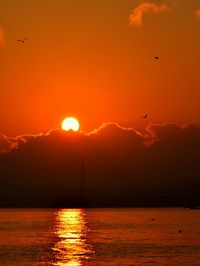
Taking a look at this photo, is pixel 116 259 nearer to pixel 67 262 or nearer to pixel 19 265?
pixel 67 262

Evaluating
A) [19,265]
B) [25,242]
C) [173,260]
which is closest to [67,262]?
[19,265]

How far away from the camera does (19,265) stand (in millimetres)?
68375

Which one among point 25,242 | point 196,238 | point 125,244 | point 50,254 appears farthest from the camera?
point 196,238

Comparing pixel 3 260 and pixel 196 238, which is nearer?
pixel 3 260

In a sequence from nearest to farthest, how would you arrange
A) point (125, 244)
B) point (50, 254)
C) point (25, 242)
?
1. point (50, 254)
2. point (125, 244)
3. point (25, 242)

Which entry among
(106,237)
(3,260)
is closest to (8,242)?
(106,237)

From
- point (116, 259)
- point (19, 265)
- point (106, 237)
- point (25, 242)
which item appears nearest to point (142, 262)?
point (116, 259)

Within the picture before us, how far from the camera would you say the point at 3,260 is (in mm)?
72688

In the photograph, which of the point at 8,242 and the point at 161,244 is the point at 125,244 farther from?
the point at 8,242

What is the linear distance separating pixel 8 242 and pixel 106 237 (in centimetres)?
1648

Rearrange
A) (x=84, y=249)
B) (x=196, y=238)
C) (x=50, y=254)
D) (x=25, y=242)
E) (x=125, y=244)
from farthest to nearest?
(x=196, y=238) → (x=25, y=242) → (x=125, y=244) → (x=84, y=249) → (x=50, y=254)

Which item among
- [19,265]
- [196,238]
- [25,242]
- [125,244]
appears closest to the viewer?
[19,265]

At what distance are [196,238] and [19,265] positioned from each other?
1648 inches

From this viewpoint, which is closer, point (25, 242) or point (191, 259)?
point (191, 259)
